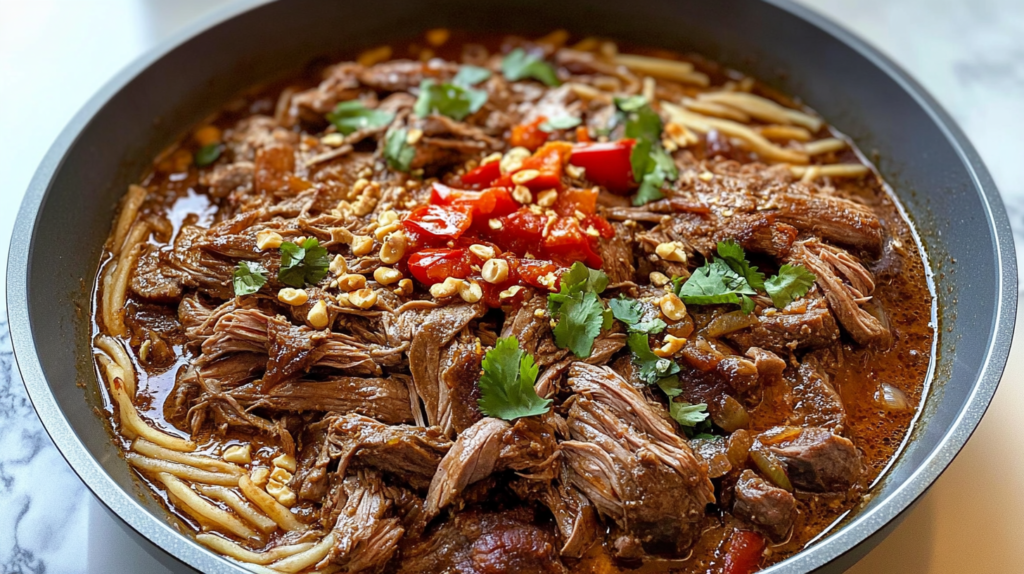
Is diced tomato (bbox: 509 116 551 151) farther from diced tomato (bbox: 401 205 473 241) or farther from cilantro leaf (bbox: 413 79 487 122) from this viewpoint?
diced tomato (bbox: 401 205 473 241)

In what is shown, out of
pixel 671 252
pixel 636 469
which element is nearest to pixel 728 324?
pixel 671 252

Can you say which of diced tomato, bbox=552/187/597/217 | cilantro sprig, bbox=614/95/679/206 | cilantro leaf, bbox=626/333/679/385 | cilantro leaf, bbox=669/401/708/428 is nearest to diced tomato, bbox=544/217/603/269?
diced tomato, bbox=552/187/597/217

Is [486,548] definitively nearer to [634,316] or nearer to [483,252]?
[634,316]

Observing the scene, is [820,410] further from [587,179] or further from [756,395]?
[587,179]

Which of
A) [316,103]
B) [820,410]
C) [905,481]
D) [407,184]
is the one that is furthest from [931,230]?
[316,103]

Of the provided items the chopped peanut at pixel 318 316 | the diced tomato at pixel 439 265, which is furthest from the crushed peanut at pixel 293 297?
the diced tomato at pixel 439 265

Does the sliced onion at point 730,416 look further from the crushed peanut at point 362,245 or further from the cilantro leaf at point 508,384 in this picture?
the crushed peanut at point 362,245
